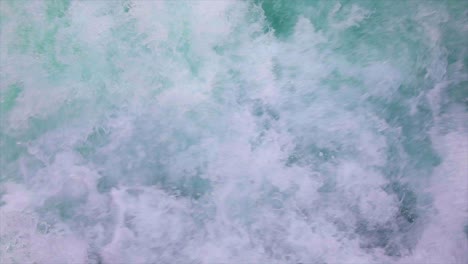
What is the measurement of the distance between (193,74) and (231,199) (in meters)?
1.77

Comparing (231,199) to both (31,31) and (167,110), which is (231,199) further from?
(31,31)

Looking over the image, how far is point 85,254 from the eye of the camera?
388cm

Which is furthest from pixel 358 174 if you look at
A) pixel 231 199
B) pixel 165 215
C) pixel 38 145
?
pixel 38 145

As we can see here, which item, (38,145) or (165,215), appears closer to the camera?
(165,215)

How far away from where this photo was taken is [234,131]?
411 cm

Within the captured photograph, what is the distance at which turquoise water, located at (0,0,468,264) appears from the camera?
3.87 meters

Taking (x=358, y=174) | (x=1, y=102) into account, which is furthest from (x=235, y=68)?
(x=1, y=102)

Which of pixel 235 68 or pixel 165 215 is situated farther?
pixel 235 68

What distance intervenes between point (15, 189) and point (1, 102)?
3.92 feet

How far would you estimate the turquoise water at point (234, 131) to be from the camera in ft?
12.7

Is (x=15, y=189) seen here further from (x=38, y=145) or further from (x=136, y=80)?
(x=136, y=80)

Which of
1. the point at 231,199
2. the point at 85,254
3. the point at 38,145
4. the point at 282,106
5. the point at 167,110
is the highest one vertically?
the point at 282,106

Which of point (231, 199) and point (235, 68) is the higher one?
point (235, 68)

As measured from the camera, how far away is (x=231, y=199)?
3949mm
